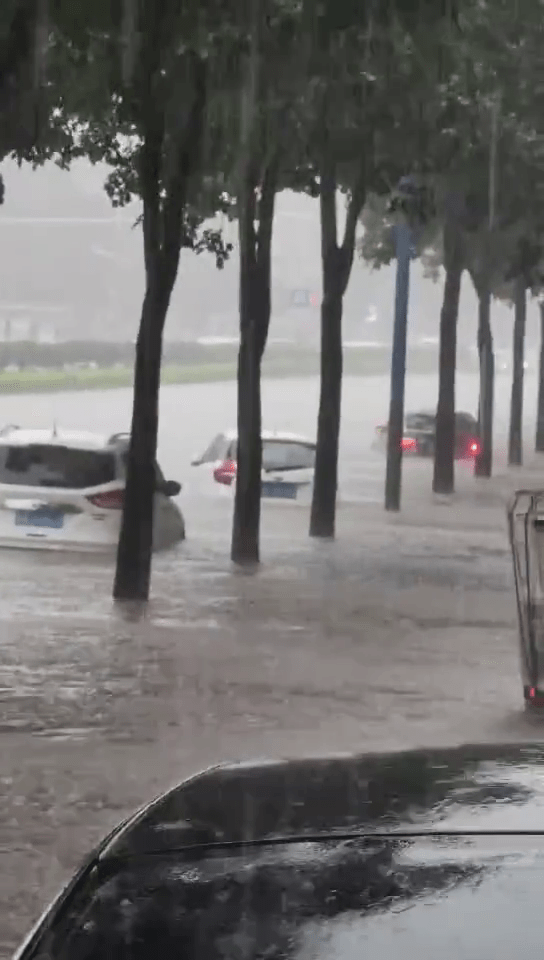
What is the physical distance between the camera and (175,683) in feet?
44.2

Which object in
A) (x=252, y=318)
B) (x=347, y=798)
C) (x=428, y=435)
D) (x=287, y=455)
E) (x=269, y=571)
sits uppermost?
(x=252, y=318)

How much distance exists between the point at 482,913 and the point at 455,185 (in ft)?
92.9

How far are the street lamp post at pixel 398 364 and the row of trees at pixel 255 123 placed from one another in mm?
1737

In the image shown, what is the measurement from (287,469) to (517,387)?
21893mm

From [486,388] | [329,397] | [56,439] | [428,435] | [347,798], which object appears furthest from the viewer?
[428,435]

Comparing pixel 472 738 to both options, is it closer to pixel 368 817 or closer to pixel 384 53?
pixel 368 817

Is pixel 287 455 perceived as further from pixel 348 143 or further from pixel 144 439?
pixel 144 439

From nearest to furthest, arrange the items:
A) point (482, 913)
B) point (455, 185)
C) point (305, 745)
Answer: point (482, 913) → point (305, 745) → point (455, 185)

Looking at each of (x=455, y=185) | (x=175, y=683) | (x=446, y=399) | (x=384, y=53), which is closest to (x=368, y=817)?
(x=175, y=683)

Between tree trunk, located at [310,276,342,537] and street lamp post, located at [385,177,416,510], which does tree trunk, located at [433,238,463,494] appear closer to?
street lamp post, located at [385,177,416,510]

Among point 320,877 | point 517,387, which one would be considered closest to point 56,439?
point 320,877

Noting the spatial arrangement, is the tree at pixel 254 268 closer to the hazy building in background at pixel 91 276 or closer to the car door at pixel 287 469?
the car door at pixel 287 469

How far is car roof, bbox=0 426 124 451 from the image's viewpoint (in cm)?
2220

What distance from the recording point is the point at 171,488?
915 inches
